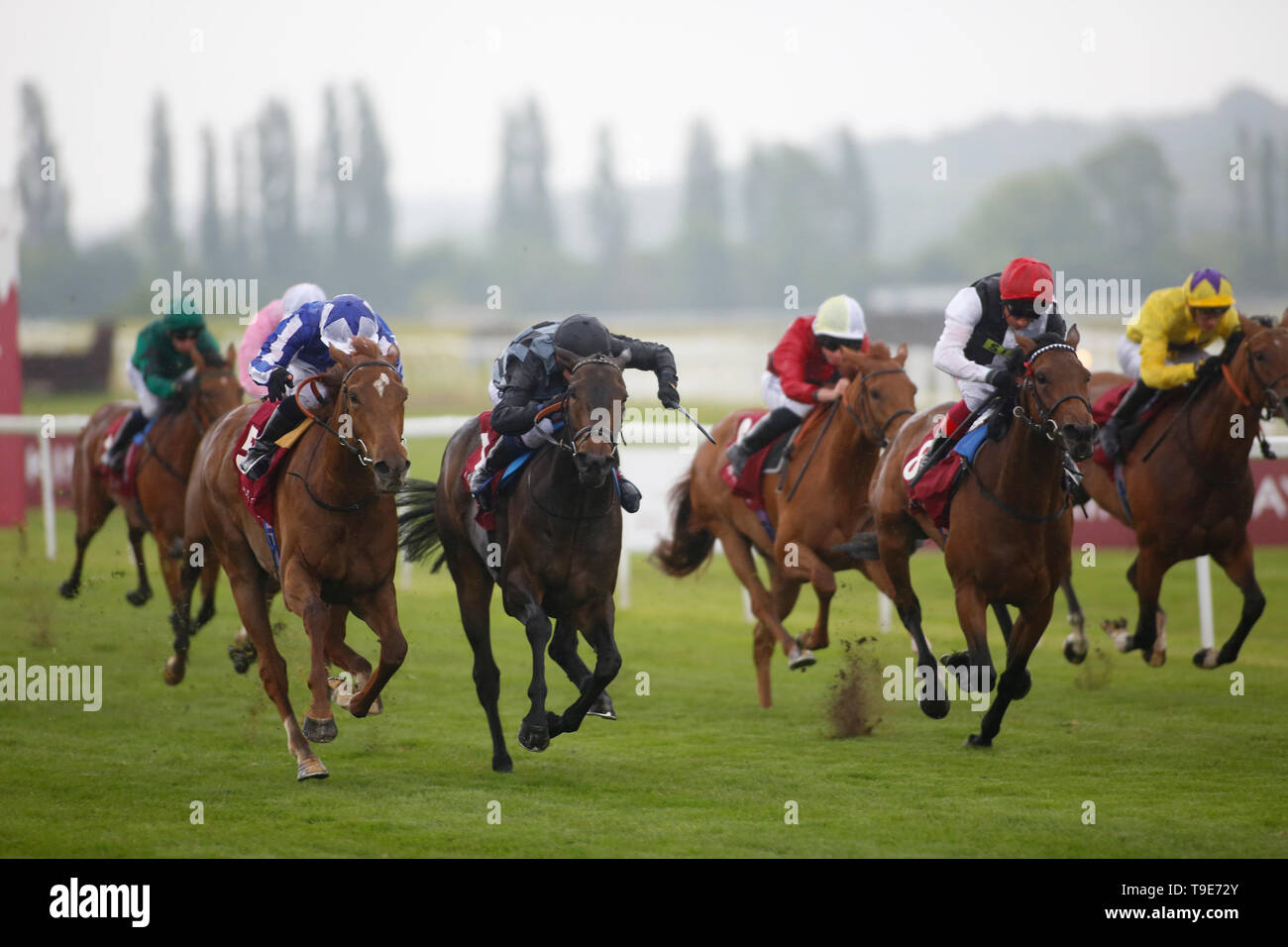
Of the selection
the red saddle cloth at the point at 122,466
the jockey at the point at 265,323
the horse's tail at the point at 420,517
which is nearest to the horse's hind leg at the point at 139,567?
the red saddle cloth at the point at 122,466

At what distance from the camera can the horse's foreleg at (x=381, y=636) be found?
6.04m

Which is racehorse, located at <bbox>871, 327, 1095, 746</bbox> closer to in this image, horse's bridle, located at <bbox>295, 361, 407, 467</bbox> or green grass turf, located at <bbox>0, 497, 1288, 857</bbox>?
green grass turf, located at <bbox>0, 497, 1288, 857</bbox>

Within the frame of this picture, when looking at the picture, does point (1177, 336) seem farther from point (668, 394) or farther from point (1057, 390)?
point (668, 394)

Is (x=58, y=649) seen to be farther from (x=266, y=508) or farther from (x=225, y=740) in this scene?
(x=266, y=508)

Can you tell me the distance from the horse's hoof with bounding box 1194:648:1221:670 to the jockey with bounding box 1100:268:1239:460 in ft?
3.80

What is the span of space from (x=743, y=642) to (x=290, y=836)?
5802 mm

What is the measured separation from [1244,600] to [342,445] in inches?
179

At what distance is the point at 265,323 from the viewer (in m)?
7.94

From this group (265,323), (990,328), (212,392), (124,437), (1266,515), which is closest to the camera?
(990,328)

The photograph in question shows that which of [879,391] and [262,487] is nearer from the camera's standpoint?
[262,487]

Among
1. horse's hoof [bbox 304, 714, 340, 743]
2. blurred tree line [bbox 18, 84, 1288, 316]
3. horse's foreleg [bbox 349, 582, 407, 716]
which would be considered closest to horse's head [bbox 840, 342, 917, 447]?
horse's foreleg [bbox 349, 582, 407, 716]

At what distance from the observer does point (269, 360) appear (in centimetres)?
639

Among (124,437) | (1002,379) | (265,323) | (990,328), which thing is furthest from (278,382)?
(124,437)

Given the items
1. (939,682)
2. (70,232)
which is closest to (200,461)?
(939,682)
